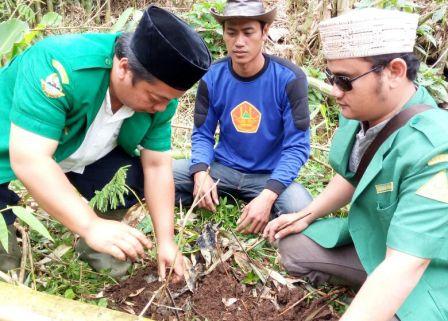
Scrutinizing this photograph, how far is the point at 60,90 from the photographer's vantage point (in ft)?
6.09

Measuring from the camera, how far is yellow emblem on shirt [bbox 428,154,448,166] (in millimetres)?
1667

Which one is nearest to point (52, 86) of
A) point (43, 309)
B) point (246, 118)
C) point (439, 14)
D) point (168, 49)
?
point (168, 49)

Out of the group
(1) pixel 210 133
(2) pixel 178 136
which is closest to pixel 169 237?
(1) pixel 210 133

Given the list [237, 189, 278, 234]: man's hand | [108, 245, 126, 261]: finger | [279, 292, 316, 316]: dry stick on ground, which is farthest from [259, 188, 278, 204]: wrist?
[108, 245, 126, 261]: finger

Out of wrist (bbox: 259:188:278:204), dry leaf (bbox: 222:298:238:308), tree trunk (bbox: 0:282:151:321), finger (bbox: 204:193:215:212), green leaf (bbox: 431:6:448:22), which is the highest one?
tree trunk (bbox: 0:282:151:321)

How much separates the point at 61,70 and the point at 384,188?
134 cm

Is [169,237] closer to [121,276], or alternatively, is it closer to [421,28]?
[121,276]

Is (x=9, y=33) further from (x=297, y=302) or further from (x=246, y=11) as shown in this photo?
(x=297, y=302)

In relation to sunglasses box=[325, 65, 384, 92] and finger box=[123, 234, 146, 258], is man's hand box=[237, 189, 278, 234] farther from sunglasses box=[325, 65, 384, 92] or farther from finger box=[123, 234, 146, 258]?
finger box=[123, 234, 146, 258]

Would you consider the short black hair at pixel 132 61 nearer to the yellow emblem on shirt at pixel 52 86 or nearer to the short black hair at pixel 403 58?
the yellow emblem on shirt at pixel 52 86

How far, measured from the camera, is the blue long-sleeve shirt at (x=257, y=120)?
3.02 metres

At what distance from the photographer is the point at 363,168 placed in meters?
2.20

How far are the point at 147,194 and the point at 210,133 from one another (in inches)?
40.8

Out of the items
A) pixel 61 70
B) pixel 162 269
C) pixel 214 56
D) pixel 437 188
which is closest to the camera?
pixel 437 188
